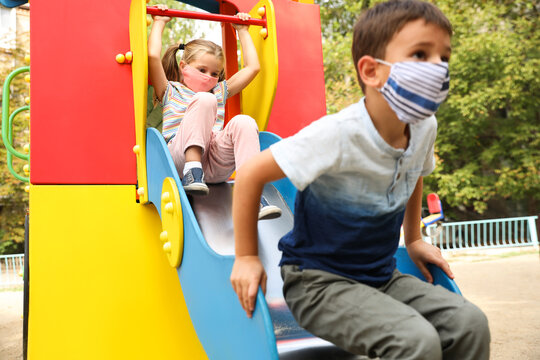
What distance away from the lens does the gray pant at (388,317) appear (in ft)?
3.93

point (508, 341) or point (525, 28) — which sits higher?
point (525, 28)

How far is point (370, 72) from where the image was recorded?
137 cm

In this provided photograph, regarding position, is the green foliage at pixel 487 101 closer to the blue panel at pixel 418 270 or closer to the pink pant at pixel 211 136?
the pink pant at pixel 211 136

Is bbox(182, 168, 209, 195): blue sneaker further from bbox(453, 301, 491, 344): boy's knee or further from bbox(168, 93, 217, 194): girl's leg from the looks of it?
bbox(453, 301, 491, 344): boy's knee

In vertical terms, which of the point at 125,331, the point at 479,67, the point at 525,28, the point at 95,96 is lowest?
the point at 125,331

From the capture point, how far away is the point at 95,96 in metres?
2.70

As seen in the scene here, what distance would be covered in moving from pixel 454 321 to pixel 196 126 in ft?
4.84

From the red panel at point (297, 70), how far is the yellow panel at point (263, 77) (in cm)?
18

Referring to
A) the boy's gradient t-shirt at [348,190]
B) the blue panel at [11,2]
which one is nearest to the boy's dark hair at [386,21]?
the boy's gradient t-shirt at [348,190]

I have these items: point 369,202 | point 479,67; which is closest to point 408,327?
point 369,202

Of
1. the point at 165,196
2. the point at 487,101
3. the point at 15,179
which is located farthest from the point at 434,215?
the point at 15,179

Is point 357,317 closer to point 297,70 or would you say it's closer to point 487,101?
point 297,70

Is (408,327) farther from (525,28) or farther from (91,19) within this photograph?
(525,28)

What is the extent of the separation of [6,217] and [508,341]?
12495 mm
